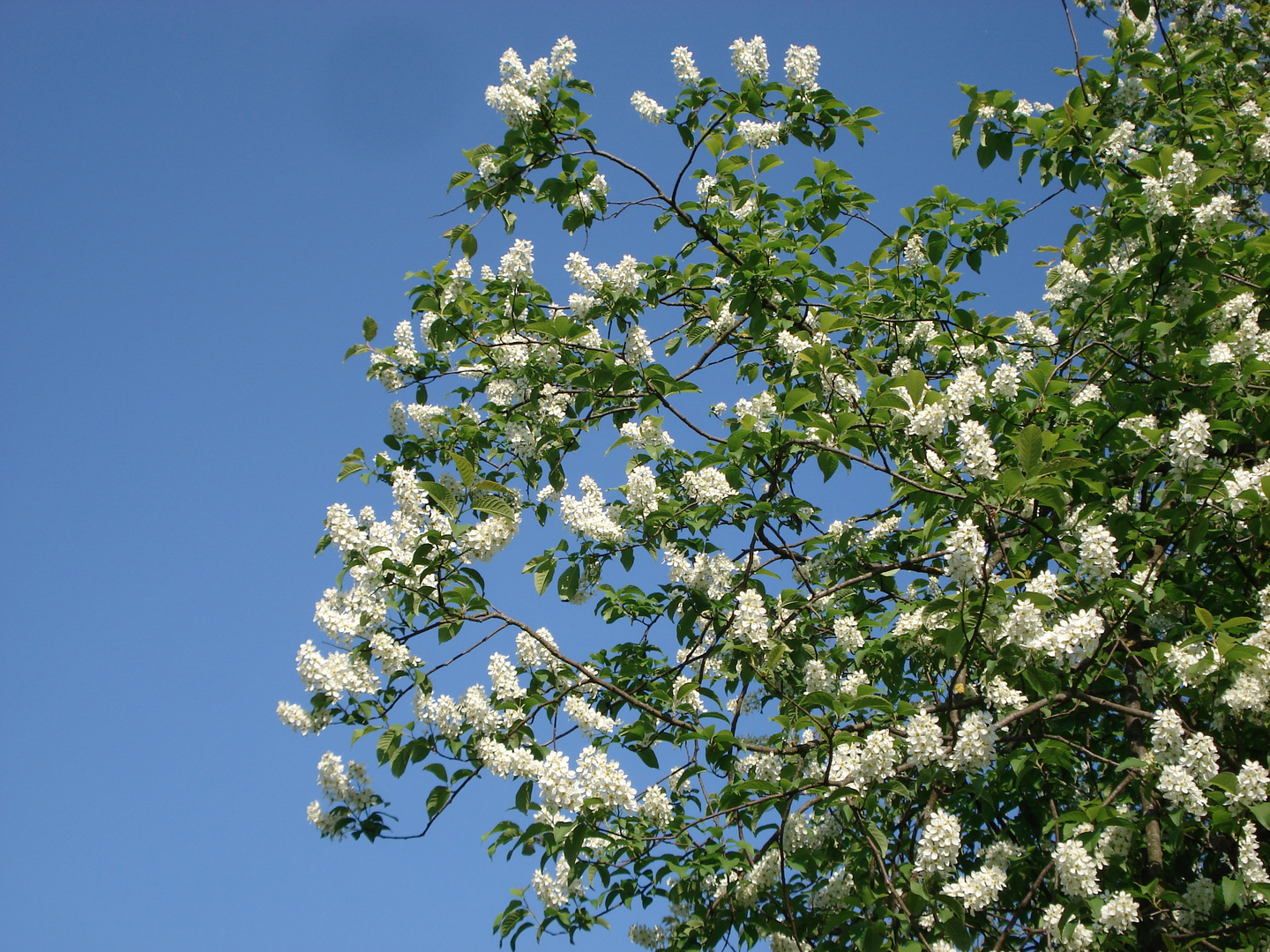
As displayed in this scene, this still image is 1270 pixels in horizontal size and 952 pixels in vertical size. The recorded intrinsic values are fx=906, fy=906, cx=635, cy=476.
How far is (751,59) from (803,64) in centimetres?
33

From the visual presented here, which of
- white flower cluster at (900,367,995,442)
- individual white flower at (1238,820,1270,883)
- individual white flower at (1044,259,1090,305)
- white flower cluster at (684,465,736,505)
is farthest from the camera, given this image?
individual white flower at (1044,259,1090,305)

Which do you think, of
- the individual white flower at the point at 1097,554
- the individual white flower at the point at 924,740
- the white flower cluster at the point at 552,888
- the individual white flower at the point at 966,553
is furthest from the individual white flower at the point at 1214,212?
the white flower cluster at the point at 552,888

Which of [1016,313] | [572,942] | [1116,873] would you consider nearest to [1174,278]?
[1016,313]

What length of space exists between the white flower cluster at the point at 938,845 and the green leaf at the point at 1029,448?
147 centimetres

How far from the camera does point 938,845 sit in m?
3.68

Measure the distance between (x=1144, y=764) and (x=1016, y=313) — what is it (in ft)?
10.5

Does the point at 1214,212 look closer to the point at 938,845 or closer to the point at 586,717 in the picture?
the point at 938,845

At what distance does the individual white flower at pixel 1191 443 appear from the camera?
3.76 m

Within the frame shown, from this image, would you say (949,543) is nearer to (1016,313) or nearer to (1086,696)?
(1086,696)

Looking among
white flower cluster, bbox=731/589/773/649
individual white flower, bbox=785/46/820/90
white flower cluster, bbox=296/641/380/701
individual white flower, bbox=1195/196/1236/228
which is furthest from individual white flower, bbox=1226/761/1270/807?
individual white flower, bbox=785/46/820/90

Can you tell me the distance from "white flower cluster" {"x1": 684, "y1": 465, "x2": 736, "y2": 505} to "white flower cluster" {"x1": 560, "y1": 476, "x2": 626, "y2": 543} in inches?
19.3

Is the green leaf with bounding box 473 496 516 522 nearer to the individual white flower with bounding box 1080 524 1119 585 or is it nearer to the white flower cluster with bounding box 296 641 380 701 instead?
the white flower cluster with bounding box 296 641 380 701

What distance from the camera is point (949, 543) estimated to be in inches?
135

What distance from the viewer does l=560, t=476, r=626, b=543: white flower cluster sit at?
487cm
